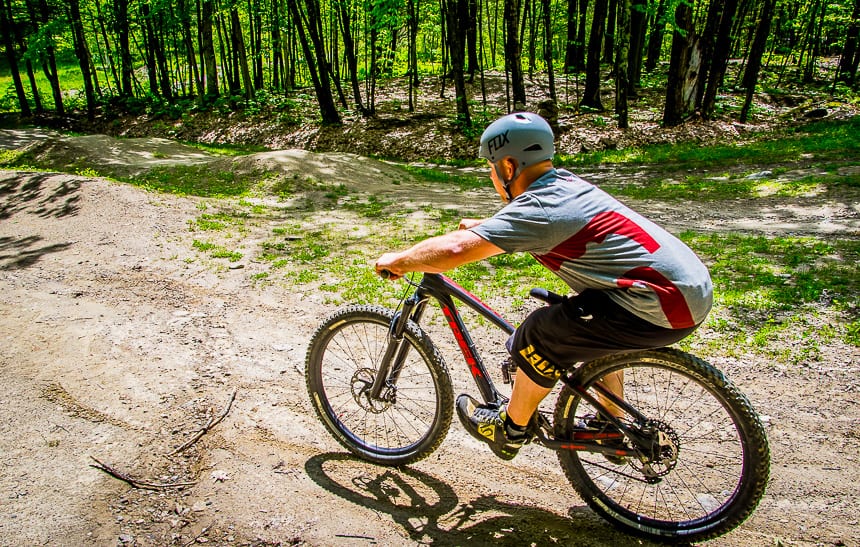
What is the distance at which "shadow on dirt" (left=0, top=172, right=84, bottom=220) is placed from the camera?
9883mm

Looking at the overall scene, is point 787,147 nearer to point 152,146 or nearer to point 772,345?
point 772,345

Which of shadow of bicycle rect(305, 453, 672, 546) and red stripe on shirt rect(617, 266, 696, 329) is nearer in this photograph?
red stripe on shirt rect(617, 266, 696, 329)

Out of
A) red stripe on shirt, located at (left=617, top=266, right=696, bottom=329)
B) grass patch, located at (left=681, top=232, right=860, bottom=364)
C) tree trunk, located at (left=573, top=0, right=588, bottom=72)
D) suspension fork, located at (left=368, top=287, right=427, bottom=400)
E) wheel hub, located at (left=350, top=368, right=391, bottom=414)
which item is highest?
tree trunk, located at (left=573, top=0, right=588, bottom=72)

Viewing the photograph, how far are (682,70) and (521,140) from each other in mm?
17888

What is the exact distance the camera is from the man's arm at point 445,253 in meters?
2.46

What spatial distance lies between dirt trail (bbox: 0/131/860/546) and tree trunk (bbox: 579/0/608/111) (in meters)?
17.0

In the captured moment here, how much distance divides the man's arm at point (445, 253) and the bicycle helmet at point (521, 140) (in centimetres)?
48

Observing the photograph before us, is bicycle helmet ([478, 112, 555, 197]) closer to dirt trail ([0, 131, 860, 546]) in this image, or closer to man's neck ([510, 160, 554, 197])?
man's neck ([510, 160, 554, 197])

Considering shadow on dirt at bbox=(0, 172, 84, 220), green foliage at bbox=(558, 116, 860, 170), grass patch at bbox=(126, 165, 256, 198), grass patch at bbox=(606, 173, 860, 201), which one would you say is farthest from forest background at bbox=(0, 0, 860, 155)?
shadow on dirt at bbox=(0, 172, 84, 220)

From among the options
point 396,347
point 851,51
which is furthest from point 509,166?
point 851,51

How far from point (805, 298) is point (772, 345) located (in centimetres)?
119

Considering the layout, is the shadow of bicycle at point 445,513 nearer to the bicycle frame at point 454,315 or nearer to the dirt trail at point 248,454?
the dirt trail at point 248,454

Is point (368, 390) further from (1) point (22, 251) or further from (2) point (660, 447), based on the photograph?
(1) point (22, 251)

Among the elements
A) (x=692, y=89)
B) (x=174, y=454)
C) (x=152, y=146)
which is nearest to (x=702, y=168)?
(x=692, y=89)
